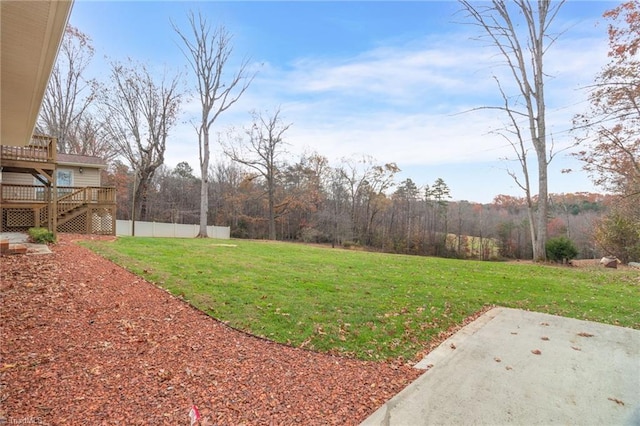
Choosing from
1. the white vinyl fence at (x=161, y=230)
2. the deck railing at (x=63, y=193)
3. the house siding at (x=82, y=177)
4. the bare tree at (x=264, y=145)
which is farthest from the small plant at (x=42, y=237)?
Answer: the bare tree at (x=264, y=145)

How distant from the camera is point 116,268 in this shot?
600 cm

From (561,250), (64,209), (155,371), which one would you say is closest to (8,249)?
(155,371)

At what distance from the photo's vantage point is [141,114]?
1933 centimetres

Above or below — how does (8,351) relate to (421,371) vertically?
above

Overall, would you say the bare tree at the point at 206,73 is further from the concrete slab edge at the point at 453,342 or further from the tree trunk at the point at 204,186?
the concrete slab edge at the point at 453,342

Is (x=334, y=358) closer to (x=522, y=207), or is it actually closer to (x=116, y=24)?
(x=116, y=24)

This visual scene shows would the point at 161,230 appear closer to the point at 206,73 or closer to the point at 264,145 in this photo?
the point at 264,145

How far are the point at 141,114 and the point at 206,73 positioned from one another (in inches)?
245

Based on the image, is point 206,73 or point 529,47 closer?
point 529,47

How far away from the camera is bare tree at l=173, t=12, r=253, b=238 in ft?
51.7

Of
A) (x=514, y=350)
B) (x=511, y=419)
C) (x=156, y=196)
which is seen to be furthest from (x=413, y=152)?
(x=156, y=196)

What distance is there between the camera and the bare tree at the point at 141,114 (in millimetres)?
18812

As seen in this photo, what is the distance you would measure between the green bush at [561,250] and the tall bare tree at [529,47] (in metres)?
0.66

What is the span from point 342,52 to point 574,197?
25.9 meters
